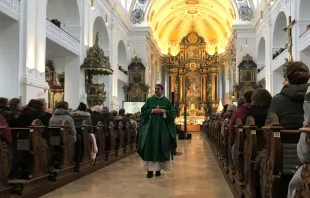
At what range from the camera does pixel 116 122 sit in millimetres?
10195

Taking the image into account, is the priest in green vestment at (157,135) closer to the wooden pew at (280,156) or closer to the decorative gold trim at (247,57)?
the wooden pew at (280,156)

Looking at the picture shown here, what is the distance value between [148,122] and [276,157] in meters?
4.11

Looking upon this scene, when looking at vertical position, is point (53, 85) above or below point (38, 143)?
above

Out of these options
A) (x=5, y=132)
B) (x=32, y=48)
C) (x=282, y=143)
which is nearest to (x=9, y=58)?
(x=32, y=48)

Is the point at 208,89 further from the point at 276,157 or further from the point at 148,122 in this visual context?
the point at 276,157

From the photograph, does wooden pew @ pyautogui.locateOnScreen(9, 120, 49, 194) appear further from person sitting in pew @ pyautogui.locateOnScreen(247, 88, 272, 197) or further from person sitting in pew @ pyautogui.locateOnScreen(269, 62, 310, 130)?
person sitting in pew @ pyautogui.locateOnScreen(269, 62, 310, 130)

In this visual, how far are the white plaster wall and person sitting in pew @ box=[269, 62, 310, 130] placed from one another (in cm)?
852

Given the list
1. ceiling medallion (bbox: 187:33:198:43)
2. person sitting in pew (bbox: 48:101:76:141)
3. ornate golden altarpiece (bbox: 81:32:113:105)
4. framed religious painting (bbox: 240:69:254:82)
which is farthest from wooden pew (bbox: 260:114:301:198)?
ceiling medallion (bbox: 187:33:198:43)

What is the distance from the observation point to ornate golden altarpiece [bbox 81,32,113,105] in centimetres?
1536

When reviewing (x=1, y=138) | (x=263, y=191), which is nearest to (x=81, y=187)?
(x=1, y=138)

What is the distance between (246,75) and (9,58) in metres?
16.2

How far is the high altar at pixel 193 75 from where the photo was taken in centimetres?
3403

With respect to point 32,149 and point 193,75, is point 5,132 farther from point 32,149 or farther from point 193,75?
point 193,75

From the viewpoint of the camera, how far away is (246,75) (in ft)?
78.0
